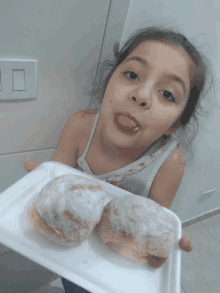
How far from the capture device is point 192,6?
1.22 ft

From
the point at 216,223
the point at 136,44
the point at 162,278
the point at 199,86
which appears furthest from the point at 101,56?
the point at 216,223

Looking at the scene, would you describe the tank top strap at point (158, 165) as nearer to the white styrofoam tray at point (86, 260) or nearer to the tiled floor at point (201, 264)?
the white styrofoam tray at point (86, 260)

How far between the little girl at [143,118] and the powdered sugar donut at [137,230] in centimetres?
3

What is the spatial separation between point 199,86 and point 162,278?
0.35 meters

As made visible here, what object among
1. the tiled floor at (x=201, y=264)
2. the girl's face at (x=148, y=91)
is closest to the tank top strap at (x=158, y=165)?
the girl's face at (x=148, y=91)

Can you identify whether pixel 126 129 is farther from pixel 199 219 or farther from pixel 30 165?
pixel 199 219

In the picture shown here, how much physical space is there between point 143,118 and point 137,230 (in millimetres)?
184

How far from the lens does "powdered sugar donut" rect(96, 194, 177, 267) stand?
32cm

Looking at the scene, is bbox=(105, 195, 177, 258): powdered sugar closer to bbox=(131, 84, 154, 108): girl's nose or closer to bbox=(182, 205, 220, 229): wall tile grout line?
bbox=(131, 84, 154, 108): girl's nose

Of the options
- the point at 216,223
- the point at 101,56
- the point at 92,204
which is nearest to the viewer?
the point at 92,204

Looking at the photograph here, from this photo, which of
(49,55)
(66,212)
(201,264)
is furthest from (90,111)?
(201,264)

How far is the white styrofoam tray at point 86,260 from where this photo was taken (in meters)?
0.30

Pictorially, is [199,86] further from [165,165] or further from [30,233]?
[30,233]

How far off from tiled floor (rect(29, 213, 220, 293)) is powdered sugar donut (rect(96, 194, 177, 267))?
0.67 metres
